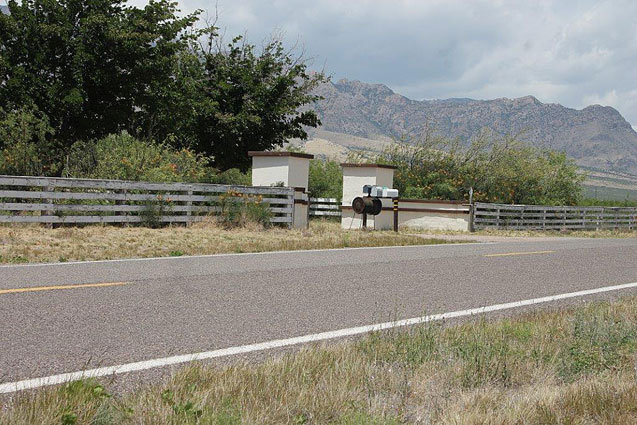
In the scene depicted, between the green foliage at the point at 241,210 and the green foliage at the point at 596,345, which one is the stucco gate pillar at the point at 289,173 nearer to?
the green foliage at the point at 241,210

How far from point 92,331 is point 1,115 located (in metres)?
18.7

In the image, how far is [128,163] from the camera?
61.2 feet

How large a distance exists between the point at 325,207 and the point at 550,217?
11.7 meters

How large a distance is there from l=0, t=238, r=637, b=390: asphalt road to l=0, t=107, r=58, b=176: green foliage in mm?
9718

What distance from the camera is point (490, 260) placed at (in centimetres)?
1339

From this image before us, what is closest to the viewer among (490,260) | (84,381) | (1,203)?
(84,381)

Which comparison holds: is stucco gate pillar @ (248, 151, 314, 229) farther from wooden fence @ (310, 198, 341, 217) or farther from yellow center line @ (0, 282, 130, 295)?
yellow center line @ (0, 282, 130, 295)

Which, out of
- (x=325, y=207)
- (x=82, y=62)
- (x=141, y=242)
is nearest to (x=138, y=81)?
(x=82, y=62)

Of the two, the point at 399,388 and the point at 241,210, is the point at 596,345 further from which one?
the point at 241,210

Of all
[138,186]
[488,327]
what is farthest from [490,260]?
[138,186]

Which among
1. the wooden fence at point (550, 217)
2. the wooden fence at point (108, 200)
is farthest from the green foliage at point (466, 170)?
the wooden fence at point (108, 200)

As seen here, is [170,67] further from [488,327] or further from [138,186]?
[488,327]

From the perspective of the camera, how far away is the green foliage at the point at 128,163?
1872 centimetres

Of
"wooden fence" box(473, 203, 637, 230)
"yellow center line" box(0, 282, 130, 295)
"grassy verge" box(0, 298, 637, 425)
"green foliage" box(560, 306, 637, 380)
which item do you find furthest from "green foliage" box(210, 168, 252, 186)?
"grassy verge" box(0, 298, 637, 425)
